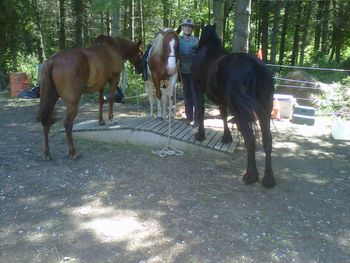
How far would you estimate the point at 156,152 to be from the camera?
6332mm

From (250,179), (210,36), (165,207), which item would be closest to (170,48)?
(210,36)

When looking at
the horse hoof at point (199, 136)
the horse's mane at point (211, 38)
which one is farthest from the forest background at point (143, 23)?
the horse hoof at point (199, 136)

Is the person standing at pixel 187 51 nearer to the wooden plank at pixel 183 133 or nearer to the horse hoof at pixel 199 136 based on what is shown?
the wooden plank at pixel 183 133

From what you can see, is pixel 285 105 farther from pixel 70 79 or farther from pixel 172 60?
pixel 70 79

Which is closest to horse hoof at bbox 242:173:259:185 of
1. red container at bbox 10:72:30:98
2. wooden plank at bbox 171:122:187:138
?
wooden plank at bbox 171:122:187:138

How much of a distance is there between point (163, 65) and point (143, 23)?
14849 mm

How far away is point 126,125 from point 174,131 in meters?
0.92

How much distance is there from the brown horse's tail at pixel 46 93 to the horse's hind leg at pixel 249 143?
112 inches

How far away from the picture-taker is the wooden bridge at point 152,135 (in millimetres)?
6427

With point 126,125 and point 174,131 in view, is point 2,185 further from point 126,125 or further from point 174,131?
point 174,131

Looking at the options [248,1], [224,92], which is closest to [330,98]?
[248,1]

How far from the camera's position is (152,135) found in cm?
665

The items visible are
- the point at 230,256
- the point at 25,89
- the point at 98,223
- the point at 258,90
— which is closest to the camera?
the point at 230,256

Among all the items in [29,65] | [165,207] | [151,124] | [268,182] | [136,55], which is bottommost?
[165,207]
